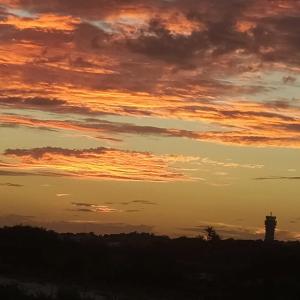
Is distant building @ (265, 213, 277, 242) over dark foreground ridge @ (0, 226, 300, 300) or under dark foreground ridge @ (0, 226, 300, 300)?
over

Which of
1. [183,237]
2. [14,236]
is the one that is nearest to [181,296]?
[14,236]

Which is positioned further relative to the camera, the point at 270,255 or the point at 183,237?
the point at 183,237

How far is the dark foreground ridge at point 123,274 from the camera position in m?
33.2

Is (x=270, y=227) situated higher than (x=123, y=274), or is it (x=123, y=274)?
(x=270, y=227)

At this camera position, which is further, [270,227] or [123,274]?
[270,227]

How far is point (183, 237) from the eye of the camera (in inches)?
2869

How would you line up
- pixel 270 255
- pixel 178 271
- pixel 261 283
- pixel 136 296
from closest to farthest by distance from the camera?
1. pixel 136 296
2. pixel 261 283
3. pixel 178 271
4. pixel 270 255

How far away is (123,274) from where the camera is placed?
3900cm

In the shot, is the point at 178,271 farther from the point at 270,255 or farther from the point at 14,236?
the point at 14,236

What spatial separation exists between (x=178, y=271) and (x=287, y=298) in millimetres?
8856

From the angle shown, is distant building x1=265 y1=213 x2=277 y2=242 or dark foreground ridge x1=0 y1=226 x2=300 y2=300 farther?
distant building x1=265 y1=213 x2=277 y2=242

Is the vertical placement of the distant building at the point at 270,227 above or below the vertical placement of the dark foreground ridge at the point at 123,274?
above

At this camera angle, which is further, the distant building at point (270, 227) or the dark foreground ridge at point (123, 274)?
the distant building at point (270, 227)

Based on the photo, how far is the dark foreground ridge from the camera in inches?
1307
